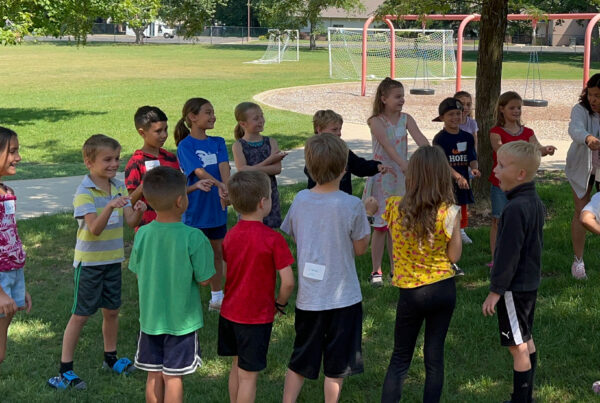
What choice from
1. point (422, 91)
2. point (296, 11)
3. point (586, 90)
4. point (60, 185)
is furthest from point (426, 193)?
point (422, 91)

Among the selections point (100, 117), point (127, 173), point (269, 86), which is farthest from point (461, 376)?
point (269, 86)

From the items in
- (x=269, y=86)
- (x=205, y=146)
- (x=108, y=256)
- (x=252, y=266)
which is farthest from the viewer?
(x=269, y=86)

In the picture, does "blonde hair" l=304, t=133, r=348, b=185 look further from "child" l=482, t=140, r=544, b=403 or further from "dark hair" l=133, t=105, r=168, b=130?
"dark hair" l=133, t=105, r=168, b=130

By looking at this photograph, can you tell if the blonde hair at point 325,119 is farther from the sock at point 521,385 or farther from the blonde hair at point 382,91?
the sock at point 521,385

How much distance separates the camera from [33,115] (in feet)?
61.6

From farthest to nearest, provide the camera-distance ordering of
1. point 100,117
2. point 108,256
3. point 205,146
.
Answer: point 100,117, point 205,146, point 108,256

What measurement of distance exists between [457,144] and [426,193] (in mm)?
2874

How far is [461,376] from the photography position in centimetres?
452

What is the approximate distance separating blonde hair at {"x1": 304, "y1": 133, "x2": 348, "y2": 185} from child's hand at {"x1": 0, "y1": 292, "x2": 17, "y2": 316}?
166 centimetres

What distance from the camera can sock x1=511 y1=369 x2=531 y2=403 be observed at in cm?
395

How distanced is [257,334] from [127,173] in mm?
1904

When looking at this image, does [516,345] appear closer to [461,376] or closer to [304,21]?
[461,376]

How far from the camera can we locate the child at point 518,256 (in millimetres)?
3779

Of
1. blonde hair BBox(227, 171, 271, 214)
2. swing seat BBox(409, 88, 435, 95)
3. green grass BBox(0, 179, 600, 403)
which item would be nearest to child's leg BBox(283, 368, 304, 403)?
green grass BBox(0, 179, 600, 403)
